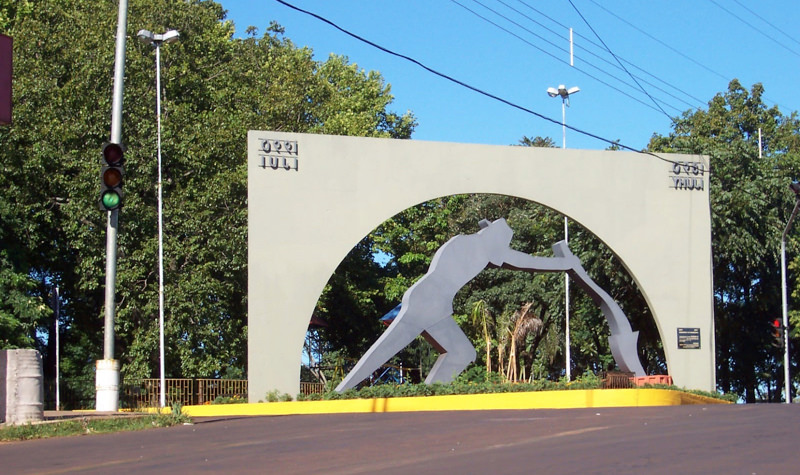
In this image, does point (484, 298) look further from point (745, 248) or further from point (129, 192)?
point (129, 192)

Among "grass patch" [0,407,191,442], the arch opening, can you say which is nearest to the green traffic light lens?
"grass patch" [0,407,191,442]

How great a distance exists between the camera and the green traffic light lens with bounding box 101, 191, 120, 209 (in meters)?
14.7

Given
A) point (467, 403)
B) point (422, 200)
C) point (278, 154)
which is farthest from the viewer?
point (422, 200)

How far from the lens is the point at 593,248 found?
36125 millimetres

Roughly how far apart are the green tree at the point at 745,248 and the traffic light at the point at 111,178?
24578mm

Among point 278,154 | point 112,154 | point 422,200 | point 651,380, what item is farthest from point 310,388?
point 112,154

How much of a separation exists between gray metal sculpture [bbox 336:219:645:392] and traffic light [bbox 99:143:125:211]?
1023 centimetres

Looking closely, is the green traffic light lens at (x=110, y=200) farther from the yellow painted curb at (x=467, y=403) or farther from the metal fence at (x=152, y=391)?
the metal fence at (x=152, y=391)

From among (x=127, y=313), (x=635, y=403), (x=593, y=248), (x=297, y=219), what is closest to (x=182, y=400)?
(x=127, y=313)

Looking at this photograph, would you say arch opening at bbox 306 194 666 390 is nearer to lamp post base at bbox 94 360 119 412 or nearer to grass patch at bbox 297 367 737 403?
grass patch at bbox 297 367 737 403

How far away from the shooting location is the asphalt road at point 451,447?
9844 millimetres

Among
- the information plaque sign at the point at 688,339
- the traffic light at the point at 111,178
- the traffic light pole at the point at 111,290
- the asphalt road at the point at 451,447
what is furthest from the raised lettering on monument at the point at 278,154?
the information plaque sign at the point at 688,339

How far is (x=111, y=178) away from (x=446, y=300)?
38.9ft

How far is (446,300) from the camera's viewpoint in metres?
25.3
